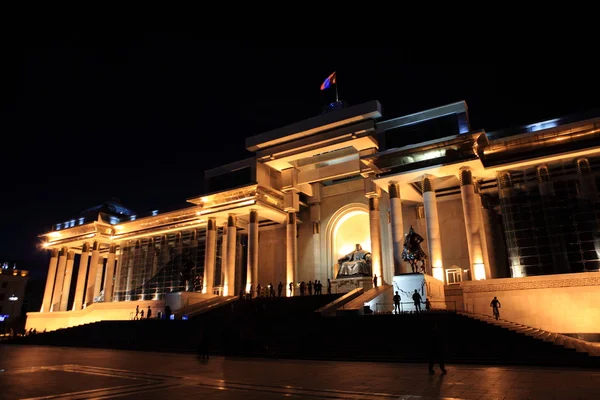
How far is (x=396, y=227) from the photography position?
76.7 feet

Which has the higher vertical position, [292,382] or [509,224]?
[509,224]

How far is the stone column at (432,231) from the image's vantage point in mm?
21938

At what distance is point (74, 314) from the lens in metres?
35.3

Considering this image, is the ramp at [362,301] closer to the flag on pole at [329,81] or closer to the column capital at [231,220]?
the column capital at [231,220]

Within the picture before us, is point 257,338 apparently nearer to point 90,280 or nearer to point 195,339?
point 195,339

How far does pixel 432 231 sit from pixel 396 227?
77.0 inches

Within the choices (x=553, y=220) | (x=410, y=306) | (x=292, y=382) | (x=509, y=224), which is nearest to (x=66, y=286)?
(x=410, y=306)

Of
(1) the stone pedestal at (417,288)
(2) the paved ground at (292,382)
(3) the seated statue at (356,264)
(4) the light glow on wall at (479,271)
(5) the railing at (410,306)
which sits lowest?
(2) the paved ground at (292,382)

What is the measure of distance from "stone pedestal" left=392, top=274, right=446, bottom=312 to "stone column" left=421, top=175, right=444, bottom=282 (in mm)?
1907

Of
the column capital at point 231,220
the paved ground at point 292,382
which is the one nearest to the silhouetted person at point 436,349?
the paved ground at point 292,382

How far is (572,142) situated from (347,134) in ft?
39.2

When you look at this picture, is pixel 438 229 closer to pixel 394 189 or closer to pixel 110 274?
pixel 394 189

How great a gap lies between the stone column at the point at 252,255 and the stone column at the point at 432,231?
12.2 metres

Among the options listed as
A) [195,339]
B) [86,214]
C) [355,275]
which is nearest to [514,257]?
[355,275]
